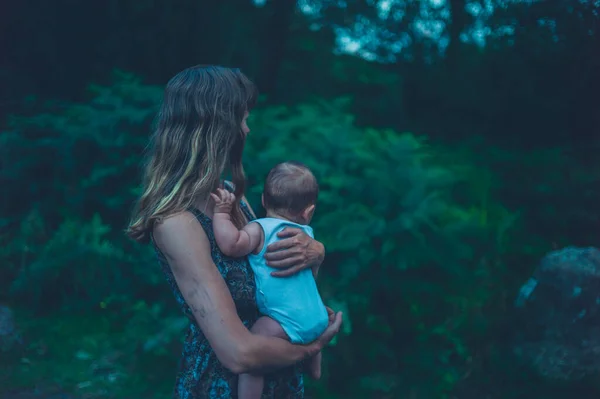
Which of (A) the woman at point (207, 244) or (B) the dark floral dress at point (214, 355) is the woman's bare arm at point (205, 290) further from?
(B) the dark floral dress at point (214, 355)

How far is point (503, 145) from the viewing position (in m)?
4.52

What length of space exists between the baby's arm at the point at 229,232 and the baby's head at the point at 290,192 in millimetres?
241

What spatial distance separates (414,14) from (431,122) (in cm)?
78

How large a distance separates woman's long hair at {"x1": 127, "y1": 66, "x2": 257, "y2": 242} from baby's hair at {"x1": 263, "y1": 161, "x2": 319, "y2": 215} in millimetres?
372

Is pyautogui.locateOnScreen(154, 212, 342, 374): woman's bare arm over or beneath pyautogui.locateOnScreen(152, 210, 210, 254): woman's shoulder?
beneath

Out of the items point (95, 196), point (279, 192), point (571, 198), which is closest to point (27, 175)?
point (95, 196)

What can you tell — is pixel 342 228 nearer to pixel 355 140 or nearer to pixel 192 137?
pixel 355 140

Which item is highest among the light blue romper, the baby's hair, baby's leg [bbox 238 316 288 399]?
the baby's hair

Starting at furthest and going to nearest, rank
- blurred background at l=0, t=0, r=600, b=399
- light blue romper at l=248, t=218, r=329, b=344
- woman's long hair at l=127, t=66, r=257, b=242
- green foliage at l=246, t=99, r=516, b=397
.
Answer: blurred background at l=0, t=0, r=600, b=399, green foliage at l=246, t=99, r=516, b=397, light blue romper at l=248, t=218, r=329, b=344, woman's long hair at l=127, t=66, r=257, b=242

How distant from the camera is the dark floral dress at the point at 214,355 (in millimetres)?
2258

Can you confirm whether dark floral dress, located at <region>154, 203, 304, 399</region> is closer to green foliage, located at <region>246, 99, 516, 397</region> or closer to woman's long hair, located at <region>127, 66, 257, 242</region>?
woman's long hair, located at <region>127, 66, 257, 242</region>

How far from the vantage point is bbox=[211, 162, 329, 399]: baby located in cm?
229

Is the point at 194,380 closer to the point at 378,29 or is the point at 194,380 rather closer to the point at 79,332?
the point at 79,332

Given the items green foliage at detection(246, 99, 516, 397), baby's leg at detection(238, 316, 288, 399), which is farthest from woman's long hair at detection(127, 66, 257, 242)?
green foliage at detection(246, 99, 516, 397)
